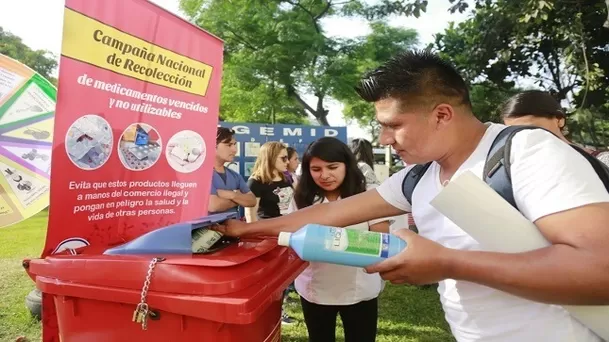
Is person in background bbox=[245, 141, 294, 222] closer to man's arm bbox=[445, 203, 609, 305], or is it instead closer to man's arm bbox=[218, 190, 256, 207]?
man's arm bbox=[218, 190, 256, 207]

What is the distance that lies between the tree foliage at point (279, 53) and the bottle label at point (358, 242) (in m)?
13.4

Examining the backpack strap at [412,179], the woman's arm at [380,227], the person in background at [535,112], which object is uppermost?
the person in background at [535,112]

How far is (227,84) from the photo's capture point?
15.3 m

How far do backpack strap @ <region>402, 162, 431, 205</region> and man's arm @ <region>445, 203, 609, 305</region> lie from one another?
0.50 m

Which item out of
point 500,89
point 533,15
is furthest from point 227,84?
point 533,15

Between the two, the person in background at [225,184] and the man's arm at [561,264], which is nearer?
the man's arm at [561,264]

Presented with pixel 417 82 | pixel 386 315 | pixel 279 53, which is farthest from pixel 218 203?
pixel 279 53

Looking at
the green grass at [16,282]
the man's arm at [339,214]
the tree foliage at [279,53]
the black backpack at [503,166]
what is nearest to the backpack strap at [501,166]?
the black backpack at [503,166]

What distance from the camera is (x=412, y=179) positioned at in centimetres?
143

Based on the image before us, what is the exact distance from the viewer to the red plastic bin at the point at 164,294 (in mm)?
1094

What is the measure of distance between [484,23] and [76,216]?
27.1ft

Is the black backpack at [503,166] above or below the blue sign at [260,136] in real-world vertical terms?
below

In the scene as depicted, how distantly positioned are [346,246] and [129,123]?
94 cm

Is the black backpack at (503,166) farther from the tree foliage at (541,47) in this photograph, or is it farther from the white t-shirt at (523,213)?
the tree foliage at (541,47)
